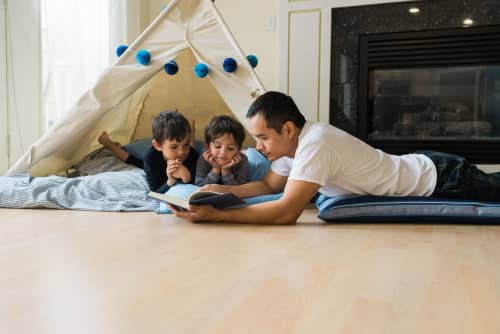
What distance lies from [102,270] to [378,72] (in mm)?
2616

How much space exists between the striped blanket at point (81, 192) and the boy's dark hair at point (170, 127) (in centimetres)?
31

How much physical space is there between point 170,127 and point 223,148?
11.0 inches

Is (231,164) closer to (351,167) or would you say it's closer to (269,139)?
(269,139)

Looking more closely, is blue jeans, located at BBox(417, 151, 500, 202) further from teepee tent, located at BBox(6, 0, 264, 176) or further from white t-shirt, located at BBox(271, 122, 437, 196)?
teepee tent, located at BBox(6, 0, 264, 176)

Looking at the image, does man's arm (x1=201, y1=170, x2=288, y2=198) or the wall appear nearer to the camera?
man's arm (x1=201, y1=170, x2=288, y2=198)

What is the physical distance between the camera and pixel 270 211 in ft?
5.61

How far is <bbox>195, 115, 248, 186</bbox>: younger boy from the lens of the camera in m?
2.04

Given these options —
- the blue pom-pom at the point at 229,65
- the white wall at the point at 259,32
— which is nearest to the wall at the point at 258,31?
the white wall at the point at 259,32

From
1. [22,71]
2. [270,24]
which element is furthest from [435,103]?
[22,71]

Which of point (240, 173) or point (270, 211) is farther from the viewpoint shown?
point (240, 173)

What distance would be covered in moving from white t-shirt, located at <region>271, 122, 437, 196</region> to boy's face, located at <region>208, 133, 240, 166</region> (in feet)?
0.68

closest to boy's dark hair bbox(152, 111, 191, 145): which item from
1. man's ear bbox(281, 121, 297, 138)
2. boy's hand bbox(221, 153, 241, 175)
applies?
boy's hand bbox(221, 153, 241, 175)

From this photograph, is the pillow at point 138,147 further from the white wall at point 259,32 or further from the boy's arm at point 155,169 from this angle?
the white wall at point 259,32

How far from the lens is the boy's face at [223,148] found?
6.70 feet
